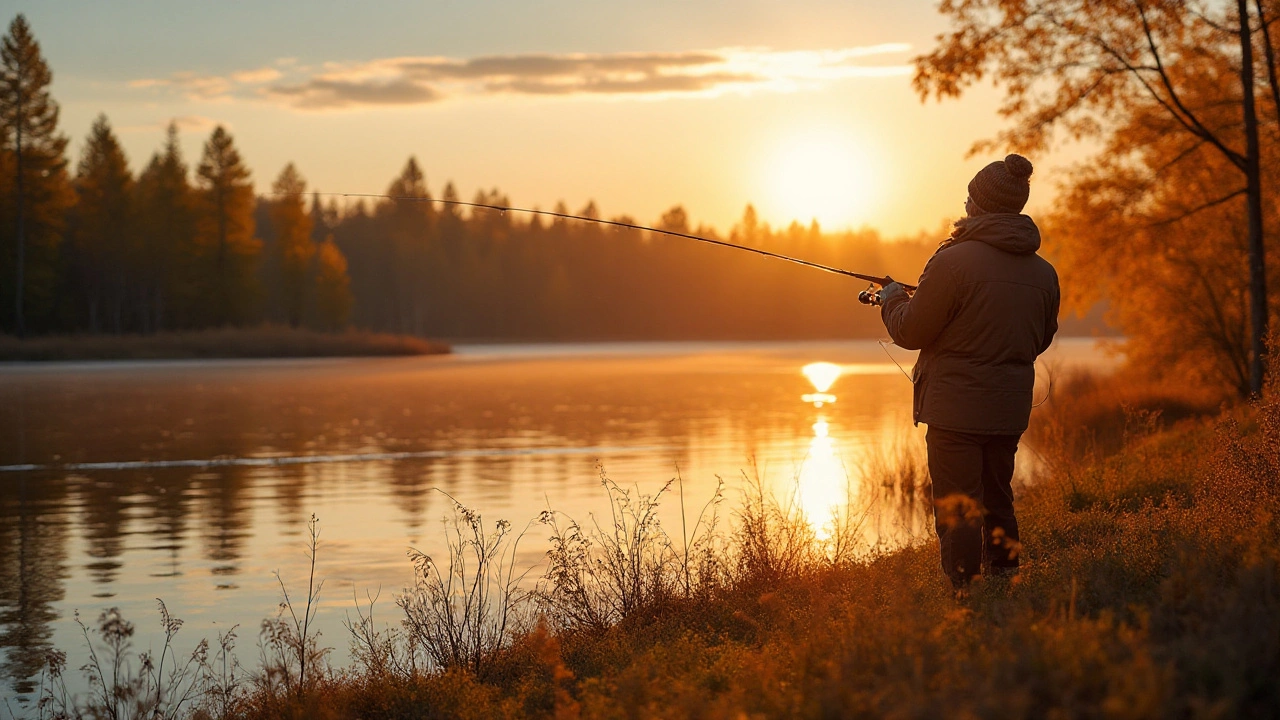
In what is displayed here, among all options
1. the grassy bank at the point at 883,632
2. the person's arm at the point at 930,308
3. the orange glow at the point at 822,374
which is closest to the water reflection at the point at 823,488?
the grassy bank at the point at 883,632

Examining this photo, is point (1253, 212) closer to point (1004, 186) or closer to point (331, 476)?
point (1004, 186)

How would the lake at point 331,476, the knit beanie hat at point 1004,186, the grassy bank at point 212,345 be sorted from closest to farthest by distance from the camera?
the knit beanie hat at point 1004,186 → the lake at point 331,476 → the grassy bank at point 212,345

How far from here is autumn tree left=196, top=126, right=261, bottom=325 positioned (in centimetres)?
7044

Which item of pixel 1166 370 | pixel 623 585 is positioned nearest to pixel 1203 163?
pixel 1166 370

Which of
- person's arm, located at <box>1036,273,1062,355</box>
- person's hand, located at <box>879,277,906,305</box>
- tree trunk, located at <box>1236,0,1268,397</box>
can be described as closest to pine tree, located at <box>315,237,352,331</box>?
tree trunk, located at <box>1236,0,1268,397</box>

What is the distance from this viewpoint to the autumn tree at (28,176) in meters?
59.1

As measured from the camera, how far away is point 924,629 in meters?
4.39

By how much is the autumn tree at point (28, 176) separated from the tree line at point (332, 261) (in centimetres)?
9

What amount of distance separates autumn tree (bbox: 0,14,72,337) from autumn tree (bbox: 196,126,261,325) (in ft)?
28.4

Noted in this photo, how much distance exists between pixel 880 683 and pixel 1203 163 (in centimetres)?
1690

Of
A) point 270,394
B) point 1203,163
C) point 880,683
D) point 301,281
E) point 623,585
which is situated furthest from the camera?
point 301,281

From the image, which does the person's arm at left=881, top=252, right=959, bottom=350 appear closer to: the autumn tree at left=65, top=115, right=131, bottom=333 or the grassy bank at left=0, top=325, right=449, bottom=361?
the grassy bank at left=0, top=325, right=449, bottom=361

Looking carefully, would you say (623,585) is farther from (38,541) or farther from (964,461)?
(38,541)

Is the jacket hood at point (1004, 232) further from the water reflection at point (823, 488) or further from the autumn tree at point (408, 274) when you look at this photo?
the autumn tree at point (408, 274)
